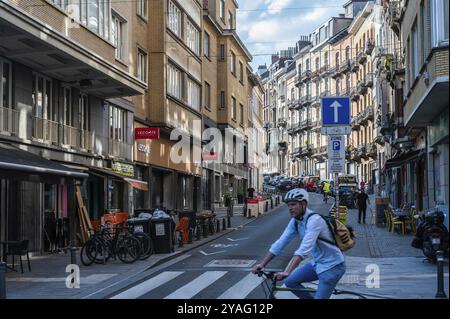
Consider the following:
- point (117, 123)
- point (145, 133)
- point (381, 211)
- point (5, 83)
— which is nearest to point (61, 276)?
point (5, 83)

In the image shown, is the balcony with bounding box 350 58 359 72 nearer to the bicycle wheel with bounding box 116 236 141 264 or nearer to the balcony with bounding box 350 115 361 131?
the balcony with bounding box 350 115 361 131

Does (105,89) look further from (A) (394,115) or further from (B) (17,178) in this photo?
(A) (394,115)

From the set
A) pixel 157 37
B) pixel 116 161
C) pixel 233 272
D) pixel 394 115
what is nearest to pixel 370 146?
pixel 394 115

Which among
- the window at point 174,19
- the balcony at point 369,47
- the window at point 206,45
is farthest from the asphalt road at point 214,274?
the balcony at point 369,47

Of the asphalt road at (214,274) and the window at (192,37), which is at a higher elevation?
the window at (192,37)

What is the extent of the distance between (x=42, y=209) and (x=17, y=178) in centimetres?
632

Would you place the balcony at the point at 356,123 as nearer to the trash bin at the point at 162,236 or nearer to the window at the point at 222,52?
the window at the point at 222,52

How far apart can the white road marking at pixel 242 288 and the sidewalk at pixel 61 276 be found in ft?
8.61

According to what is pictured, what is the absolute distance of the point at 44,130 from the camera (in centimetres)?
2048

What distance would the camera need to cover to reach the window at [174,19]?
3367cm

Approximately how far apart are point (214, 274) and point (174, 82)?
2144 centimetres

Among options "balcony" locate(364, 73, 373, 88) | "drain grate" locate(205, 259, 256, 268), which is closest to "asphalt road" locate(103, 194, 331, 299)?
"drain grate" locate(205, 259, 256, 268)

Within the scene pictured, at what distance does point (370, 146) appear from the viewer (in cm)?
6606

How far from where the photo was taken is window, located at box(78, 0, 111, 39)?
21766 millimetres
